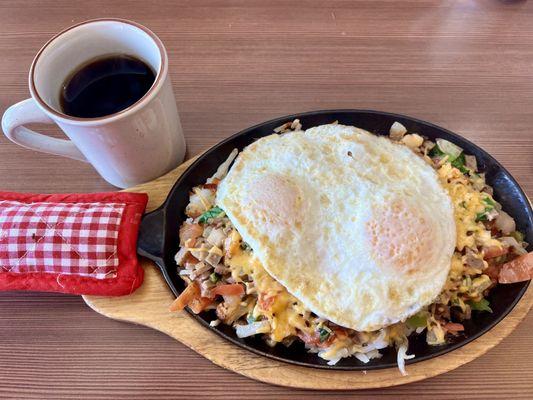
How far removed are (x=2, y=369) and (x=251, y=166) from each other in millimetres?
1094

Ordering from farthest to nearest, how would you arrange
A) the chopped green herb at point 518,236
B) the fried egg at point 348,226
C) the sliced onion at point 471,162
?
the sliced onion at point 471,162
the chopped green herb at point 518,236
the fried egg at point 348,226

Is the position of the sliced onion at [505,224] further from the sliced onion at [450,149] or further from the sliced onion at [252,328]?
→ the sliced onion at [252,328]

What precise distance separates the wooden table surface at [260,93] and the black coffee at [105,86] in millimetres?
449

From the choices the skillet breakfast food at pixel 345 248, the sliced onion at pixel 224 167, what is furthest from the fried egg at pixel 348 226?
the sliced onion at pixel 224 167

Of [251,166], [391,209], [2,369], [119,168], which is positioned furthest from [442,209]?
[2,369]

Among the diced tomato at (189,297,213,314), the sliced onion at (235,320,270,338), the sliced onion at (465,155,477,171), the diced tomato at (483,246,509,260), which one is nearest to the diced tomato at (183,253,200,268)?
the diced tomato at (189,297,213,314)

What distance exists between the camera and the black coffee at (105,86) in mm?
1457

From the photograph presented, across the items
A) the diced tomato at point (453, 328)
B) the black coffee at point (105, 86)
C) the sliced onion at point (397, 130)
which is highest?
the black coffee at point (105, 86)

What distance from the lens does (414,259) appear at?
4.42 ft

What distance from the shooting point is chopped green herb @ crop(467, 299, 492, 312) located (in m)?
1.44

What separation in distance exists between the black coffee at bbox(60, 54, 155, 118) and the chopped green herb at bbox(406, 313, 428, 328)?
114 cm

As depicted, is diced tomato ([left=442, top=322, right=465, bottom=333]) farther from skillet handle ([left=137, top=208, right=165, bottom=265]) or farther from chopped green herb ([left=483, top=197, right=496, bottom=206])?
skillet handle ([left=137, top=208, right=165, bottom=265])

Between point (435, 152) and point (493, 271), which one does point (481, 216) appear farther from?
point (435, 152)

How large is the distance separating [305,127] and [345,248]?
0.59 m
